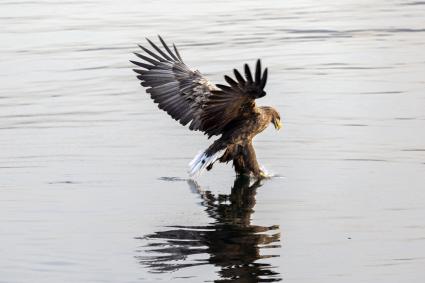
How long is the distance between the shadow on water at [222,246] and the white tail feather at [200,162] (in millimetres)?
746

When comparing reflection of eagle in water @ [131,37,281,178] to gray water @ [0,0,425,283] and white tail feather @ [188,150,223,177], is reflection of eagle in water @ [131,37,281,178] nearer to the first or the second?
white tail feather @ [188,150,223,177]

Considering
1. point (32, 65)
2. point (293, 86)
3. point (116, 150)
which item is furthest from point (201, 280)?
point (32, 65)

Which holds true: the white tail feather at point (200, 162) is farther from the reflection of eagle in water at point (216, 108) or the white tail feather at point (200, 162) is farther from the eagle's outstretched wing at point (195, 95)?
the eagle's outstretched wing at point (195, 95)

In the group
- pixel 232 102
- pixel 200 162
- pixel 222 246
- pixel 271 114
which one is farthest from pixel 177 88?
pixel 222 246

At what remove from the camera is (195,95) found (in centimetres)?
1042

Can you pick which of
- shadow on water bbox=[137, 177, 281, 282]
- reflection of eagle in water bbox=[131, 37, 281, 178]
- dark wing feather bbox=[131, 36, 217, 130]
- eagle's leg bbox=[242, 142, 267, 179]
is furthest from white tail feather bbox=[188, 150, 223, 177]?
shadow on water bbox=[137, 177, 281, 282]

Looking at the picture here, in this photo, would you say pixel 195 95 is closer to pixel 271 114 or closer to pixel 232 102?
pixel 271 114

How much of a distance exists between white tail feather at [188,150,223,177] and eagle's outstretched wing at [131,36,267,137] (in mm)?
246

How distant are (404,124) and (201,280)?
4.84 m

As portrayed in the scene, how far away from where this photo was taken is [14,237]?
7.85 m

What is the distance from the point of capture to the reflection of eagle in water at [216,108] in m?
9.14

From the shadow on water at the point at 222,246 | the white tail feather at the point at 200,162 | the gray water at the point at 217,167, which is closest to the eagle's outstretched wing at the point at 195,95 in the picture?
the white tail feather at the point at 200,162

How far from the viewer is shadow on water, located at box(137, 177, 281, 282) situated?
7.00m

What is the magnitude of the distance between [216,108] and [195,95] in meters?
0.92
